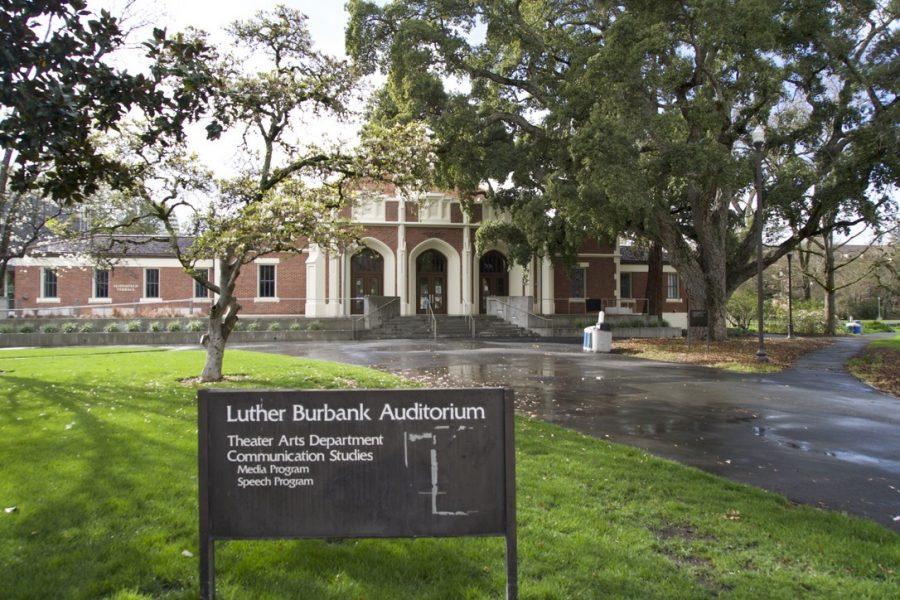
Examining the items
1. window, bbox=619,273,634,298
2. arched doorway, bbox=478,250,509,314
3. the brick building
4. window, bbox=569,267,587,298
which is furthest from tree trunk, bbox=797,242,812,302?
arched doorway, bbox=478,250,509,314

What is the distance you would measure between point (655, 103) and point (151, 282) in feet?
96.9

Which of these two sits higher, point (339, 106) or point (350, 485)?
point (339, 106)

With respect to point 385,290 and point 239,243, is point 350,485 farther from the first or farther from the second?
point 385,290

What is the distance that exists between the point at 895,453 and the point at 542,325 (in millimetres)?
23846

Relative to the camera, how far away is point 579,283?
40125 mm

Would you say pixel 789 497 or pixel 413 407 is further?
pixel 789 497

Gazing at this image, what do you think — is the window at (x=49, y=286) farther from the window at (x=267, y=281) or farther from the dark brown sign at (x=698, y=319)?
the dark brown sign at (x=698, y=319)

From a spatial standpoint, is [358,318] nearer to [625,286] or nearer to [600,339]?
[600,339]

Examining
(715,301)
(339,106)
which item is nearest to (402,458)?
A: (339,106)

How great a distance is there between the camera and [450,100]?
73.2 ft

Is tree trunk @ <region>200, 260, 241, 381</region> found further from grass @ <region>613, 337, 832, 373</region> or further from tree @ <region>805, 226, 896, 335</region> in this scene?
tree @ <region>805, 226, 896, 335</region>

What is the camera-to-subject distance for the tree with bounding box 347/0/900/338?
19094 millimetres

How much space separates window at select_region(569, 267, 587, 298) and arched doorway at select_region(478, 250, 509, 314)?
4620 mm

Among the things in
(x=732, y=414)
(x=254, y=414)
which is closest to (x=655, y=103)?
(x=732, y=414)
